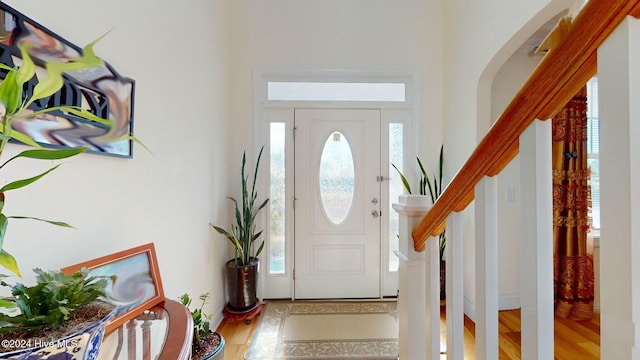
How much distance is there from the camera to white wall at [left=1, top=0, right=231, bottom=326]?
915 mm

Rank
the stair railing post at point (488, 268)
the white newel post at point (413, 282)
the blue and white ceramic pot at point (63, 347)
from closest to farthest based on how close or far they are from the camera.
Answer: the blue and white ceramic pot at point (63, 347), the stair railing post at point (488, 268), the white newel post at point (413, 282)

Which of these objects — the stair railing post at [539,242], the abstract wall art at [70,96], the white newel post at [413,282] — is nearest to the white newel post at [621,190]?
the stair railing post at [539,242]

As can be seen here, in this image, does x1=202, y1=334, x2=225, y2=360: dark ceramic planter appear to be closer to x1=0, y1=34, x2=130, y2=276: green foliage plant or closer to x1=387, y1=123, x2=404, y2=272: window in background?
x1=0, y1=34, x2=130, y2=276: green foliage plant

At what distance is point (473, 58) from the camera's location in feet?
7.63

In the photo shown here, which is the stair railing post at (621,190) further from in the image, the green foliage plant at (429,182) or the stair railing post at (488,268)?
the green foliage plant at (429,182)

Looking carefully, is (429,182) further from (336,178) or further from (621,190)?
(621,190)

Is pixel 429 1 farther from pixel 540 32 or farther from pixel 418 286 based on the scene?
pixel 418 286

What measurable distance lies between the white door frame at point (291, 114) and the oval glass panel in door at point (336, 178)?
0.33 meters

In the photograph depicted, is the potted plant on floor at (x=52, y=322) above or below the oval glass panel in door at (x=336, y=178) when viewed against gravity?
below

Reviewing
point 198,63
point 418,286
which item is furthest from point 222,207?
point 418,286

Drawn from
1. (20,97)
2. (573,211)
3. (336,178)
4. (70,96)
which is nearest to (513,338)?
(573,211)

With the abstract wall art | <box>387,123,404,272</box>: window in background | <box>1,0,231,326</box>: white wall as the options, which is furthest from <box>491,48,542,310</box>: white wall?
the abstract wall art

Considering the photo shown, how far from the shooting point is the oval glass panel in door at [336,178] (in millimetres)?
2840

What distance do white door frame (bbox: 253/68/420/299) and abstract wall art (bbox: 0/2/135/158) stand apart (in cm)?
158
